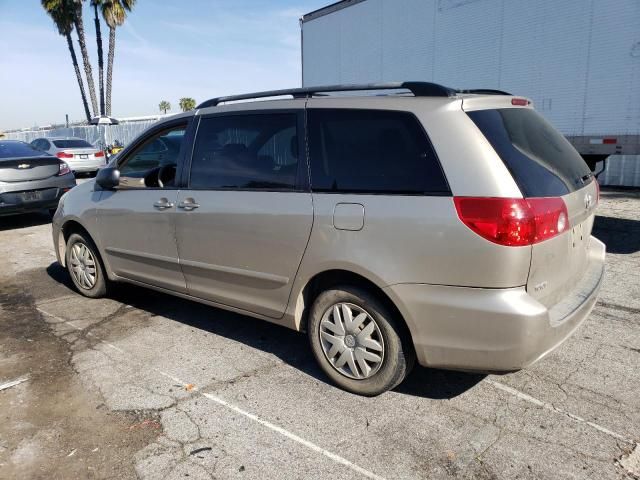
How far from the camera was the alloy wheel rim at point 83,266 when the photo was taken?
4.92m

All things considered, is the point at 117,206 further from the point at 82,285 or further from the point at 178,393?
the point at 178,393

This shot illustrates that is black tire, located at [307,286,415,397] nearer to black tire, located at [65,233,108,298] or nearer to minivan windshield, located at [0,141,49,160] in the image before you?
black tire, located at [65,233,108,298]

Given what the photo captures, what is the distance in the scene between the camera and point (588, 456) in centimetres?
253

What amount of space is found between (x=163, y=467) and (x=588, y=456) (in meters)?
2.08

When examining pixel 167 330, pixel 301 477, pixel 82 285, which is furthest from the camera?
pixel 82 285

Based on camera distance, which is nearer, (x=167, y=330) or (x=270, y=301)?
(x=270, y=301)

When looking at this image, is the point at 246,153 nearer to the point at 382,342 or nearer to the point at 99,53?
the point at 382,342

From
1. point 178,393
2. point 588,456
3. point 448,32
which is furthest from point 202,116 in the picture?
point 448,32

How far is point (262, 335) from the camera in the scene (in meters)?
4.10

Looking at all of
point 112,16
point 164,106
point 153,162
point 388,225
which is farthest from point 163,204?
point 164,106

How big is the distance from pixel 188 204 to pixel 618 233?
20.3 ft

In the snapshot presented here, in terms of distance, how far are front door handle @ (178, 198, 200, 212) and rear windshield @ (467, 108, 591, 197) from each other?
6.52 ft

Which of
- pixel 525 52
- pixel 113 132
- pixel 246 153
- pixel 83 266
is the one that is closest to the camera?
pixel 246 153

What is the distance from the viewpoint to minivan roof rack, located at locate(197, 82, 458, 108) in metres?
2.89
